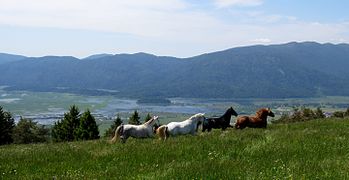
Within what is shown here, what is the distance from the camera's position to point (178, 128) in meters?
21.7

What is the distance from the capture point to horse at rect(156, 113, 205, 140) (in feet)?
68.8

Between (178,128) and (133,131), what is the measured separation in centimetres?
226

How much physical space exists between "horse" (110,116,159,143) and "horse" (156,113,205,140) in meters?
0.65

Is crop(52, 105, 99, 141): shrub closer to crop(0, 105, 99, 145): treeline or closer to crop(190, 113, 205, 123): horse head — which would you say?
crop(0, 105, 99, 145): treeline

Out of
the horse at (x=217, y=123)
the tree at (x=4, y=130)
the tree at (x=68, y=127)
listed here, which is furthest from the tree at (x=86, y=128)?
the horse at (x=217, y=123)

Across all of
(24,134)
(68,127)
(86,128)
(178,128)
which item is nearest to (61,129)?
(68,127)

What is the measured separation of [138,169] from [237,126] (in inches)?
591

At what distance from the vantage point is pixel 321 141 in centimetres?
1502

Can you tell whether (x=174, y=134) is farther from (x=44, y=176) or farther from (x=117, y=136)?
(x=44, y=176)

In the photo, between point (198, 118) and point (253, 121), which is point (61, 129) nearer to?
point (253, 121)

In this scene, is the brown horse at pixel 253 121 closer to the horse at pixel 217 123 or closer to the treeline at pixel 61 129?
the horse at pixel 217 123

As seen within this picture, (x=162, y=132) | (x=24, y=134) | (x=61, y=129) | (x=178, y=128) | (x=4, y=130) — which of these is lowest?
(x=24, y=134)

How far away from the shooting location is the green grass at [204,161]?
384 inches

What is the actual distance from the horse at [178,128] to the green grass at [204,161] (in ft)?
16.3
